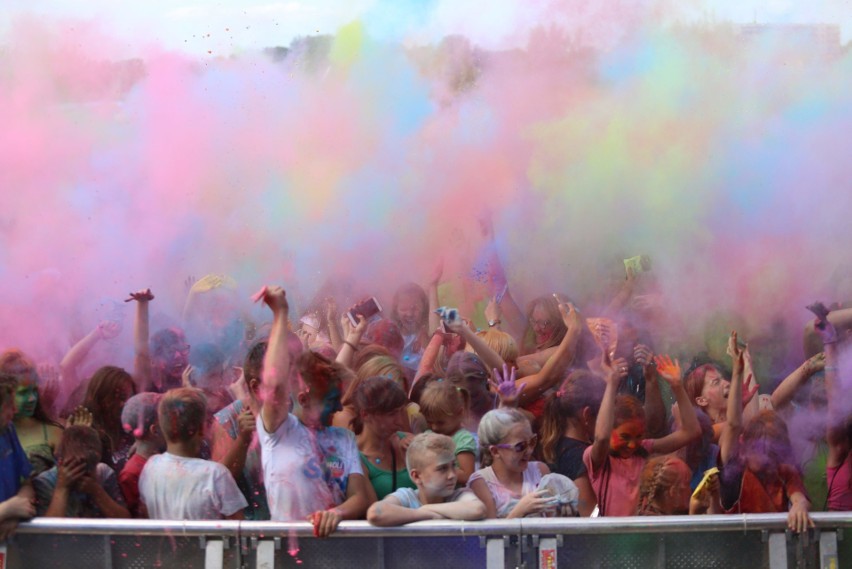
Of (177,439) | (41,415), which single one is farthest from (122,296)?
(177,439)

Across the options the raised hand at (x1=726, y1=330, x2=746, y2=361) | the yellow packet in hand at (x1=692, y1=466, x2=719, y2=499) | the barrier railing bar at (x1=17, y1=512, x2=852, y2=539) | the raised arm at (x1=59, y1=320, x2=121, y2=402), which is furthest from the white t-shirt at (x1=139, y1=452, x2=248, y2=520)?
the raised hand at (x1=726, y1=330, x2=746, y2=361)

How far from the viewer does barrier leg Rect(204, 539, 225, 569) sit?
3922 mm

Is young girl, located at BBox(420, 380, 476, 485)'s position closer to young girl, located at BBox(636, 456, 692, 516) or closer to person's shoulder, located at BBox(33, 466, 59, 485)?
young girl, located at BBox(636, 456, 692, 516)

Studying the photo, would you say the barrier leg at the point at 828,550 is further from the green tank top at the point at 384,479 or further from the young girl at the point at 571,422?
the green tank top at the point at 384,479

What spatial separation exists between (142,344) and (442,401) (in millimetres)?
1347

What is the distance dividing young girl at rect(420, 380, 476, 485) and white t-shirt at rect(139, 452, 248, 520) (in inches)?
29.9

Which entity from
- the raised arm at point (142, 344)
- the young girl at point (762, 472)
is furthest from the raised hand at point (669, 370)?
the raised arm at point (142, 344)

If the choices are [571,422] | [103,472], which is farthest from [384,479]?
[103,472]

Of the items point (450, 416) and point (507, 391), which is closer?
point (450, 416)

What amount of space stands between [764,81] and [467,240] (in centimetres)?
151

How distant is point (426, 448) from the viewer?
13.3 ft

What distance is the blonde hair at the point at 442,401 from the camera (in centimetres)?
450

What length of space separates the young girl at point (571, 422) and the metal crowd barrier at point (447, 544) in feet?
2.20

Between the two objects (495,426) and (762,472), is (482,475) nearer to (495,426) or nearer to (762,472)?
(495,426)
